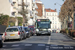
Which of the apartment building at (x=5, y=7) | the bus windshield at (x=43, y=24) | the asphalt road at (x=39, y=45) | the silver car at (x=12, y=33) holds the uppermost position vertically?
the apartment building at (x=5, y=7)

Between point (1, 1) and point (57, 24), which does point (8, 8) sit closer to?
point (1, 1)

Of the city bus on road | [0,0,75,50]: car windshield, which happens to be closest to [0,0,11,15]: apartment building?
[0,0,75,50]: car windshield

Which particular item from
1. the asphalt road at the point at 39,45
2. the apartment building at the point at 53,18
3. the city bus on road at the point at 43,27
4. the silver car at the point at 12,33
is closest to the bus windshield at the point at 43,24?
the city bus on road at the point at 43,27

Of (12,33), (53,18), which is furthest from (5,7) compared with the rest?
(53,18)

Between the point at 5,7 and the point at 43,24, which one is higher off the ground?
the point at 5,7

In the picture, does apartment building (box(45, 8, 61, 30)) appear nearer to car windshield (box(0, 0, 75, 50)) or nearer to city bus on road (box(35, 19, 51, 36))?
car windshield (box(0, 0, 75, 50))

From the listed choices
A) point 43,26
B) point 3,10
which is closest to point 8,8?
point 3,10

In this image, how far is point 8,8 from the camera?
69188mm

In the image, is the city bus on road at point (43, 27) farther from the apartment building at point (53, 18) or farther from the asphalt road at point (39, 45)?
the apartment building at point (53, 18)

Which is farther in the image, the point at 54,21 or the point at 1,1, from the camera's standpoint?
the point at 54,21

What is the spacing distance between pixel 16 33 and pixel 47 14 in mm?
167342

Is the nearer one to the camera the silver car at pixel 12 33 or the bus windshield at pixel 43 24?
the silver car at pixel 12 33

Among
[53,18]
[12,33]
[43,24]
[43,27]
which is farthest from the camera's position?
[53,18]

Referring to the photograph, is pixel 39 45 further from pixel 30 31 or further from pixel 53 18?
pixel 53 18
